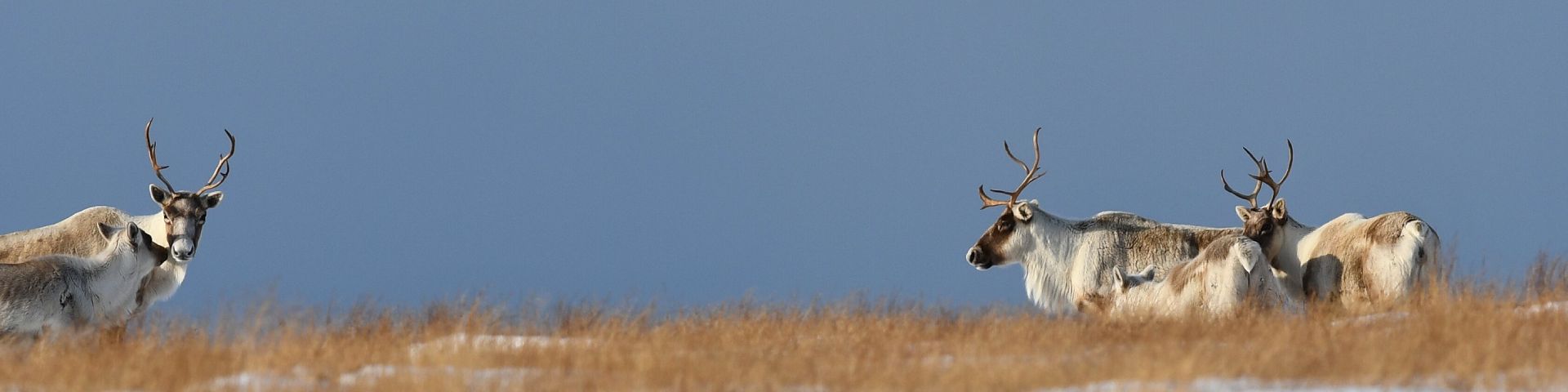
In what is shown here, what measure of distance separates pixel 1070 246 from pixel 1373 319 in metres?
4.80

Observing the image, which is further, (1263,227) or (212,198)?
(1263,227)

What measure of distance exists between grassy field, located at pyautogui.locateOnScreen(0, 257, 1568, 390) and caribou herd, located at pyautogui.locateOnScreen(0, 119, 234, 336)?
318mm

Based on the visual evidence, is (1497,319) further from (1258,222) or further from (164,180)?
(164,180)

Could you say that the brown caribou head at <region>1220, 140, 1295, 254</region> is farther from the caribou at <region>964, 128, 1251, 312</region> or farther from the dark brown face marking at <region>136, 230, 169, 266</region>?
the dark brown face marking at <region>136, 230, 169, 266</region>

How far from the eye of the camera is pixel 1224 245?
1225cm

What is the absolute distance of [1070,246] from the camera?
600 inches

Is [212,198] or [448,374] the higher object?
[212,198]

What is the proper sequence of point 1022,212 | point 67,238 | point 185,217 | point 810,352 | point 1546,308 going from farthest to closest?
point 1022,212 → point 67,238 → point 185,217 → point 1546,308 → point 810,352

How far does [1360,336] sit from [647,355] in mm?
4229

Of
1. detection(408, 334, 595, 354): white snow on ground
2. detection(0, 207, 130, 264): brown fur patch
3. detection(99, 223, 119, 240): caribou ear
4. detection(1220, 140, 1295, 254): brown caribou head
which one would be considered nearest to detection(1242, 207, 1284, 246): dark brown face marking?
detection(1220, 140, 1295, 254): brown caribou head

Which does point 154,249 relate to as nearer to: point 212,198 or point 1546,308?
point 212,198

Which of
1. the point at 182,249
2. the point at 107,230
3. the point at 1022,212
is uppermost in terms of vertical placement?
the point at 107,230

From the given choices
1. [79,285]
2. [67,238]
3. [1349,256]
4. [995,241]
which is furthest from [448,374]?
[995,241]

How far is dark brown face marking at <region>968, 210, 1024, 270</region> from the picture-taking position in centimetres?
1545
